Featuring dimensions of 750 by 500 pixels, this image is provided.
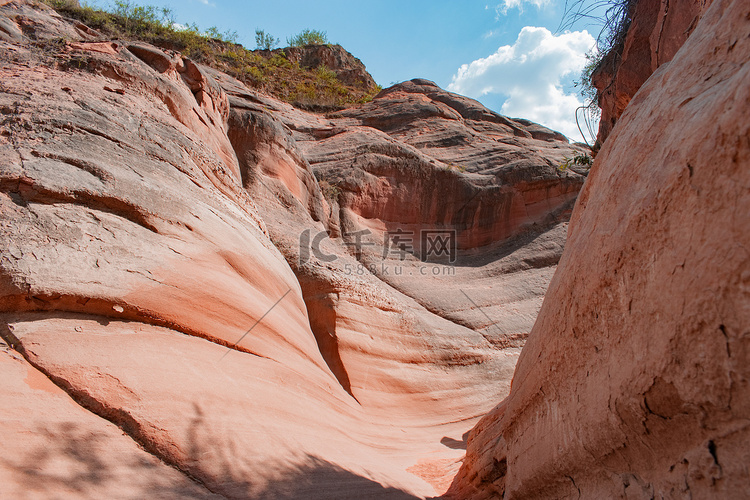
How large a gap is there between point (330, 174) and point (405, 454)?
722 centimetres

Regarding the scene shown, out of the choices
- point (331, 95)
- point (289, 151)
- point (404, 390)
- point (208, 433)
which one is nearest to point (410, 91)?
point (331, 95)

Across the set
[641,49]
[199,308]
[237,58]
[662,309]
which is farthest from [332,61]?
[662,309]

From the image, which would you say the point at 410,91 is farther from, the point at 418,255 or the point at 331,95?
the point at 418,255

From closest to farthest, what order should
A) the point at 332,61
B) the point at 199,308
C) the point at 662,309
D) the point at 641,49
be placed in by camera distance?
the point at 662,309, the point at 199,308, the point at 641,49, the point at 332,61

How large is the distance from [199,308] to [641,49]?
18.7 ft

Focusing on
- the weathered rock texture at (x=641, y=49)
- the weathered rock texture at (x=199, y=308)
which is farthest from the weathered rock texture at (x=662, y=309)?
the weathered rock texture at (x=641, y=49)

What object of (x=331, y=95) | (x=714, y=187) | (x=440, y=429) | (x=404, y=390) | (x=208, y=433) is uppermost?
(x=331, y=95)

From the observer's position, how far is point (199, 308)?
3811 mm

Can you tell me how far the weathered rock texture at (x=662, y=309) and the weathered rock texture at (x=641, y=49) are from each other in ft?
7.50

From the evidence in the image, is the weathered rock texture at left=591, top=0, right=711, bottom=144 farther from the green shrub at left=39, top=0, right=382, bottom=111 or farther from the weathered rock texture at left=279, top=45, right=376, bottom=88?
the weathered rock texture at left=279, top=45, right=376, bottom=88

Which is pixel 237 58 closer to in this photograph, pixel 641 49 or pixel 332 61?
pixel 332 61

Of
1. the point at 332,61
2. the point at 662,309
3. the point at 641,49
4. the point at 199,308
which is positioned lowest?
the point at 199,308

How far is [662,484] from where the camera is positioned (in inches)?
63.8

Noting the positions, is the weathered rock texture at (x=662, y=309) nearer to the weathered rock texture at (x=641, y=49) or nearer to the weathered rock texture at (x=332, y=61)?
the weathered rock texture at (x=641, y=49)
